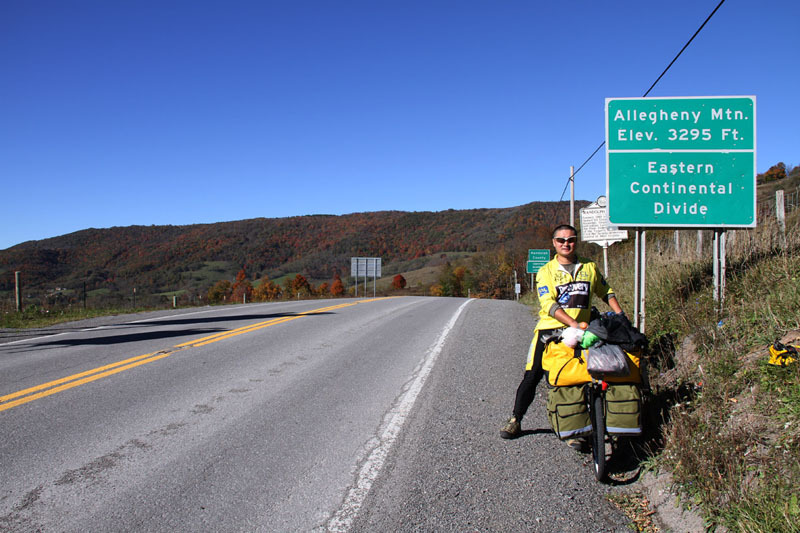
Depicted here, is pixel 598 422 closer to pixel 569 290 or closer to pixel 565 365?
pixel 565 365

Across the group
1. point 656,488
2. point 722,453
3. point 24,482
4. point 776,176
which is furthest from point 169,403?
point 776,176

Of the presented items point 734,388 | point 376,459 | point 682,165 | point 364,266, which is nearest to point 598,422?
point 734,388

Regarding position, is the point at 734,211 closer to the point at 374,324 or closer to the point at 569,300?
the point at 569,300

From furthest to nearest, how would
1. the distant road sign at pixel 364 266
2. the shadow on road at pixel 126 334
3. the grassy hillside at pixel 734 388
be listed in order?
the distant road sign at pixel 364 266
the shadow on road at pixel 126 334
the grassy hillside at pixel 734 388

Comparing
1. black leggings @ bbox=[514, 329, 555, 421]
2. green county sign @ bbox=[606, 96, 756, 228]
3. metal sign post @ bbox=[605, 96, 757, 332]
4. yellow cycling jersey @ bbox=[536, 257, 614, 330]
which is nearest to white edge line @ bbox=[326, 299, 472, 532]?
black leggings @ bbox=[514, 329, 555, 421]

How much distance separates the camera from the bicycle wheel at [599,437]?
3827 millimetres

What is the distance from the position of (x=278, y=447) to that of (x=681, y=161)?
5552 millimetres

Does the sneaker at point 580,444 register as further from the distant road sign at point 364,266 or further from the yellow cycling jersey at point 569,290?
the distant road sign at point 364,266

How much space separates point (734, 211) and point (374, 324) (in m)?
9.09

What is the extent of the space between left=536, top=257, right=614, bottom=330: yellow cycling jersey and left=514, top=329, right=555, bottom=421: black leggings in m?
0.16

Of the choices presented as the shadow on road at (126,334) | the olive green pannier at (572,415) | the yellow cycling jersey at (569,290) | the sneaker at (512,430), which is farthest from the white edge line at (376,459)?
the shadow on road at (126,334)

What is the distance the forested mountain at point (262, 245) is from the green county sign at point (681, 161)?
3106 inches

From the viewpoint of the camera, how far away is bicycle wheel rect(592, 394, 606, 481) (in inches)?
151

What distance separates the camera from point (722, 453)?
3.38 meters
